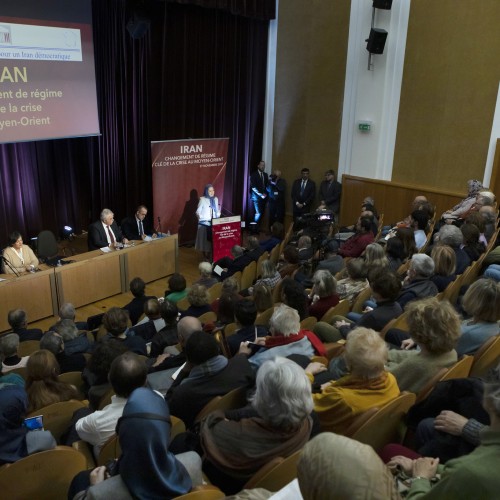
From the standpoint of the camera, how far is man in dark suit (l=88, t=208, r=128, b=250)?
265 inches

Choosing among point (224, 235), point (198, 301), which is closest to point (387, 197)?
point (224, 235)

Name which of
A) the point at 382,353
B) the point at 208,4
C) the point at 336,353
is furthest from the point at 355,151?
the point at 382,353

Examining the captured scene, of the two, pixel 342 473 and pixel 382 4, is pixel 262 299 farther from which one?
pixel 382 4

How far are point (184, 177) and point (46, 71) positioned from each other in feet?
8.92

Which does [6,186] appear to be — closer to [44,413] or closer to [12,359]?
[12,359]

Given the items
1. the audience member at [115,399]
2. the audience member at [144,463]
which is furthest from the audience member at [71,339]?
the audience member at [144,463]

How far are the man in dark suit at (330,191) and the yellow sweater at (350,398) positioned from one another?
707 cm

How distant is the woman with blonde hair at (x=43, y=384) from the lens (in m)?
2.76

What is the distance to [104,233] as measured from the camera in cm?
682

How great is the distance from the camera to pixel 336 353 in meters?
3.00

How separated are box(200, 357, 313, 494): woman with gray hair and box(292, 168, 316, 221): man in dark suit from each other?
7569 millimetres

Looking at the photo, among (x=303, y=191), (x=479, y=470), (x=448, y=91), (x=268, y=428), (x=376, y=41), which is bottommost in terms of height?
(x=303, y=191)

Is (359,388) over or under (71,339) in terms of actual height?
over

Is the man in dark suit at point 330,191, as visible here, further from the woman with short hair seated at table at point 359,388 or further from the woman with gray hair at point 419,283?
the woman with short hair seated at table at point 359,388
